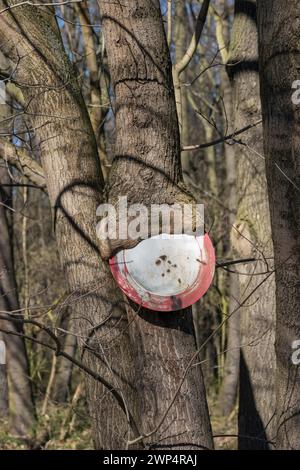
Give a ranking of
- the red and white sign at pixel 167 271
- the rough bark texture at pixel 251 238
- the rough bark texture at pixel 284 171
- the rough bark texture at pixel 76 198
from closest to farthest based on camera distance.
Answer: the rough bark texture at pixel 284 171 → the red and white sign at pixel 167 271 → the rough bark texture at pixel 76 198 → the rough bark texture at pixel 251 238

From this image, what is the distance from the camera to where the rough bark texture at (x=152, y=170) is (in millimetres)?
3451

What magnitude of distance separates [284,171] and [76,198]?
122 centimetres

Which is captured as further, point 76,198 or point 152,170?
point 76,198

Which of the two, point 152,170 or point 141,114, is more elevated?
point 141,114

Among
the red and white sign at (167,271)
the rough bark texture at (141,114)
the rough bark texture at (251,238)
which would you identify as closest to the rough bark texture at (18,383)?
the rough bark texture at (251,238)

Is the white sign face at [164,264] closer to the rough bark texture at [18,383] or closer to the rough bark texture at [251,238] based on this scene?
the rough bark texture at [251,238]

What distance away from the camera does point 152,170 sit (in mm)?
3559

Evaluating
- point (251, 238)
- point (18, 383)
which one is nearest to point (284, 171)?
point (251, 238)

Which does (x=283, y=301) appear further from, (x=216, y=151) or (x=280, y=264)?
(x=216, y=151)

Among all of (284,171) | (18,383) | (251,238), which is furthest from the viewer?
(18,383)

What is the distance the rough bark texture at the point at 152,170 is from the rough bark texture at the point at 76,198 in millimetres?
215

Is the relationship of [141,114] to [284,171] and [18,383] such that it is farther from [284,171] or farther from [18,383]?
[18,383]

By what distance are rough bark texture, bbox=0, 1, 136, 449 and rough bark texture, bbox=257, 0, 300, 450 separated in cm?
85

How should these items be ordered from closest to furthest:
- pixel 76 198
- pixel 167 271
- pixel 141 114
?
1. pixel 167 271
2. pixel 141 114
3. pixel 76 198
